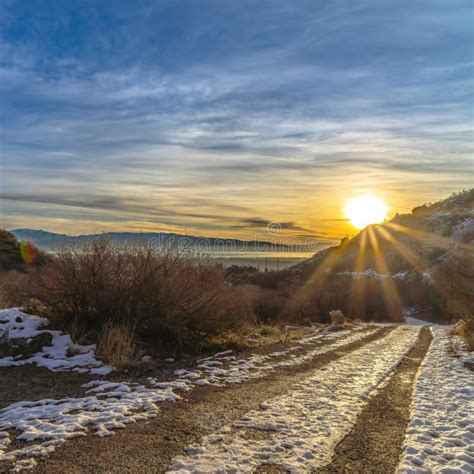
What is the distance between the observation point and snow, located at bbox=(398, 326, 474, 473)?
4.95m

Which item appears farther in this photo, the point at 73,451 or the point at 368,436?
the point at 368,436

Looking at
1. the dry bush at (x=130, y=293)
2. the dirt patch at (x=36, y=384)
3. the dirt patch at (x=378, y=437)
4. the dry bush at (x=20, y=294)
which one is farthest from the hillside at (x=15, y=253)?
the dirt patch at (x=378, y=437)

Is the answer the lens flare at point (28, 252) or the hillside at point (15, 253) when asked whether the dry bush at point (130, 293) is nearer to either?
the hillside at point (15, 253)

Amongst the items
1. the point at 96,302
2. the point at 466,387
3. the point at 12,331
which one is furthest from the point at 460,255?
the point at 12,331

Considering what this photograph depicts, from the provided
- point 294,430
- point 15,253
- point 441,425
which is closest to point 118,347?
point 294,430

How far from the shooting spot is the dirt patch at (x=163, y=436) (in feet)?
15.0

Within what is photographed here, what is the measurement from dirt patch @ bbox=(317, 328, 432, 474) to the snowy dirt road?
0.6 inches

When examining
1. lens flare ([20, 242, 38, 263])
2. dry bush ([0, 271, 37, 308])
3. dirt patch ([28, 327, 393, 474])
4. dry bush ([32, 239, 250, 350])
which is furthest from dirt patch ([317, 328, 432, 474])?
lens flare ([20, 242, 38, 263])

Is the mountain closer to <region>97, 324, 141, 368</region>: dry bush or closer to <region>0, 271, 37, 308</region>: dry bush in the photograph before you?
<region>97, 324, 141, 368</region>: dry bush

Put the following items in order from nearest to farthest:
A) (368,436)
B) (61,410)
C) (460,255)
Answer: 1. (368,436)
2. (61,410)
3. (460,255)

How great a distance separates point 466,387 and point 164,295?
6951 mm

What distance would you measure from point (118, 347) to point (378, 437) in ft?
18.2

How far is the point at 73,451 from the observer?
4863 millimetres

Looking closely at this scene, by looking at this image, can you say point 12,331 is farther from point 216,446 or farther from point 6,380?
point 216,446
